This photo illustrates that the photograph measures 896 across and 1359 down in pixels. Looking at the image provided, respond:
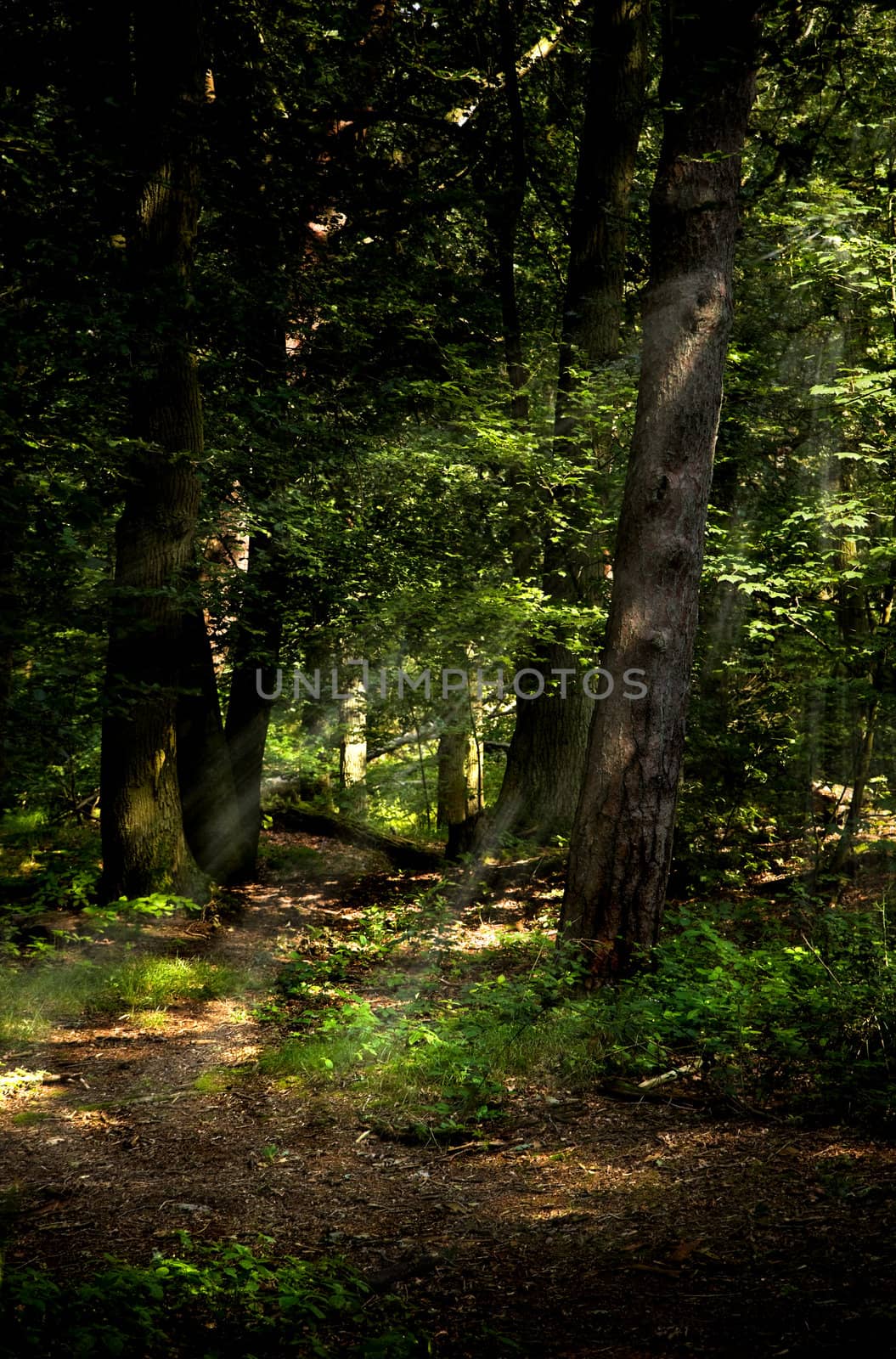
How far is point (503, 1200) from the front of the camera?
3.74 meters

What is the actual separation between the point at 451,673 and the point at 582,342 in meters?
4.13

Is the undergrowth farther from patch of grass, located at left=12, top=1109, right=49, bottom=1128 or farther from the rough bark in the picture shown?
the rough bark

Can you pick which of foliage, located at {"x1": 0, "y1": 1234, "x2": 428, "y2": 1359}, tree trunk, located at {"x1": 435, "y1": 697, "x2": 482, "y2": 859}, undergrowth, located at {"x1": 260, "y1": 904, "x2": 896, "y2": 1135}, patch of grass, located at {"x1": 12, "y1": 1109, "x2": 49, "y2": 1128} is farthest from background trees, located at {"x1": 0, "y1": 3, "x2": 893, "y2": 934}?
foliage, located at {"x1": 0, "y1": 1234, "x2": 428, "y2": 1359}

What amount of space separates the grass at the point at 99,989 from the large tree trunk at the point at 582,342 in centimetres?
416

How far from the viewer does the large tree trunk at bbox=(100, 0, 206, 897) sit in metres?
8.45

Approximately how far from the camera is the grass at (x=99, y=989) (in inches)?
262

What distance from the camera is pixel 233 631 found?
406 inches

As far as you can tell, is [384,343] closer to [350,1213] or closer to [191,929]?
[191,929]

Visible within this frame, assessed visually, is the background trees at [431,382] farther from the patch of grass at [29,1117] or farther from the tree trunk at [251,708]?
the patch of grass at [29,1117]

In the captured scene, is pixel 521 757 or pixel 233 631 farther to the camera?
pixel 521 757

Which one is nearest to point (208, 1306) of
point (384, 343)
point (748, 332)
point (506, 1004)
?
point (506, 1004)

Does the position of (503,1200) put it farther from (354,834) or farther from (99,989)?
(354,834)

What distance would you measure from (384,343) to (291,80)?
264cm

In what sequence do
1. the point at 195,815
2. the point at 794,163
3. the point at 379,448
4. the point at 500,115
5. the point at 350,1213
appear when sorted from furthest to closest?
1. the point at 500,115
2. the point at 195,815
3. the point at 379,448
4. the point at 794,163
5. the point at 350,1213
